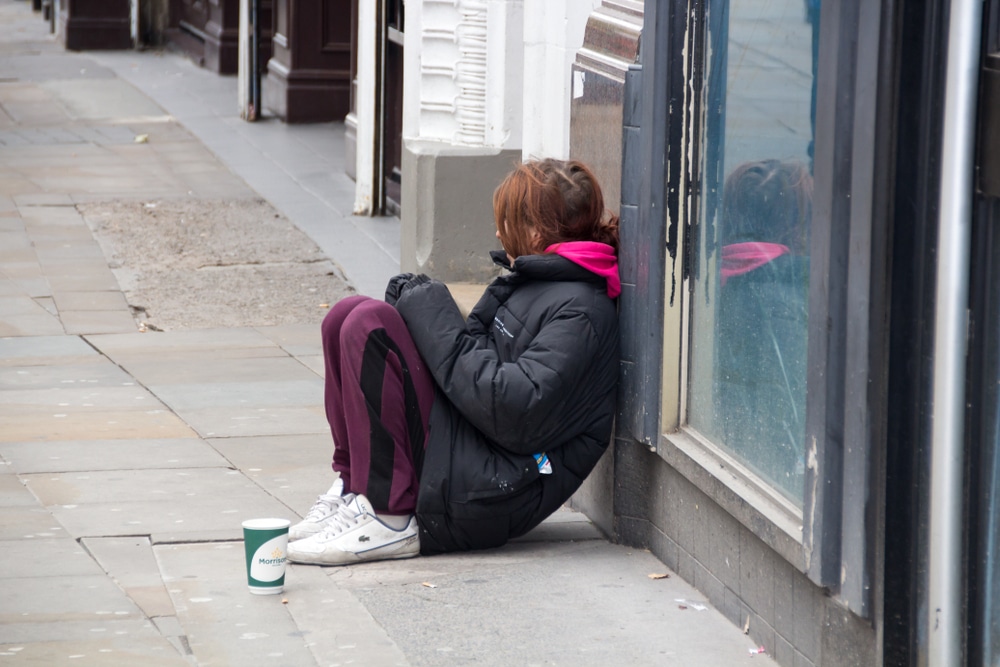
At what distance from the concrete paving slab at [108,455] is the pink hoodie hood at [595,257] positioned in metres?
1.69

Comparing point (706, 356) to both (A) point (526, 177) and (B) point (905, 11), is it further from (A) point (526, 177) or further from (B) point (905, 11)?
(B) point (905, 11)

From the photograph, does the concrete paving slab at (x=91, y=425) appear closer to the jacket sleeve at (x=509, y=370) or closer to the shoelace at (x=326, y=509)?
the shoelace at (x=326, y=509)

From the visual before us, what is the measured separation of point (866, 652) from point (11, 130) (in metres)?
11.5

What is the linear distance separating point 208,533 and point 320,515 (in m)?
0.39

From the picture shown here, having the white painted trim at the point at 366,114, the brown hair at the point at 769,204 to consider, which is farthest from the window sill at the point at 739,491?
the white painted trim at the point at 366,114

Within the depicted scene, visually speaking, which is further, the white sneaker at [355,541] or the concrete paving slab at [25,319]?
the concrete paving slab at [25,319]

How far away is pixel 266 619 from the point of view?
370 cm

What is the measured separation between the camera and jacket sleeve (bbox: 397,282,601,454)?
3.89 meters

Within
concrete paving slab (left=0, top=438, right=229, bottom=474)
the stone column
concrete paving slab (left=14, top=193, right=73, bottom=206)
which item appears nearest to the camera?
concrete paving slab (left=0, top=438, right=229, bottom=474)

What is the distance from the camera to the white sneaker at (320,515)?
13.7ft

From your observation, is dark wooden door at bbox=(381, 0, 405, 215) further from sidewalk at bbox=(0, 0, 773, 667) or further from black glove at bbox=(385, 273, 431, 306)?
black glove at bbox=(385, 273, 431, 306)

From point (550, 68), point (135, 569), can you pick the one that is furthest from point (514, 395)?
point (550, 68)

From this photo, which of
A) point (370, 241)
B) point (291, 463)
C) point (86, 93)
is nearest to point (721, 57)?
point (291, 463)

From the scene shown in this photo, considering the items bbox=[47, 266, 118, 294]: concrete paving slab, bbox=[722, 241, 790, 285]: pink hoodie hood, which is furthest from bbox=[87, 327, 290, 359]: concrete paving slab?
bbox=[722, 241, 790, 285]: pink hoodie hood
